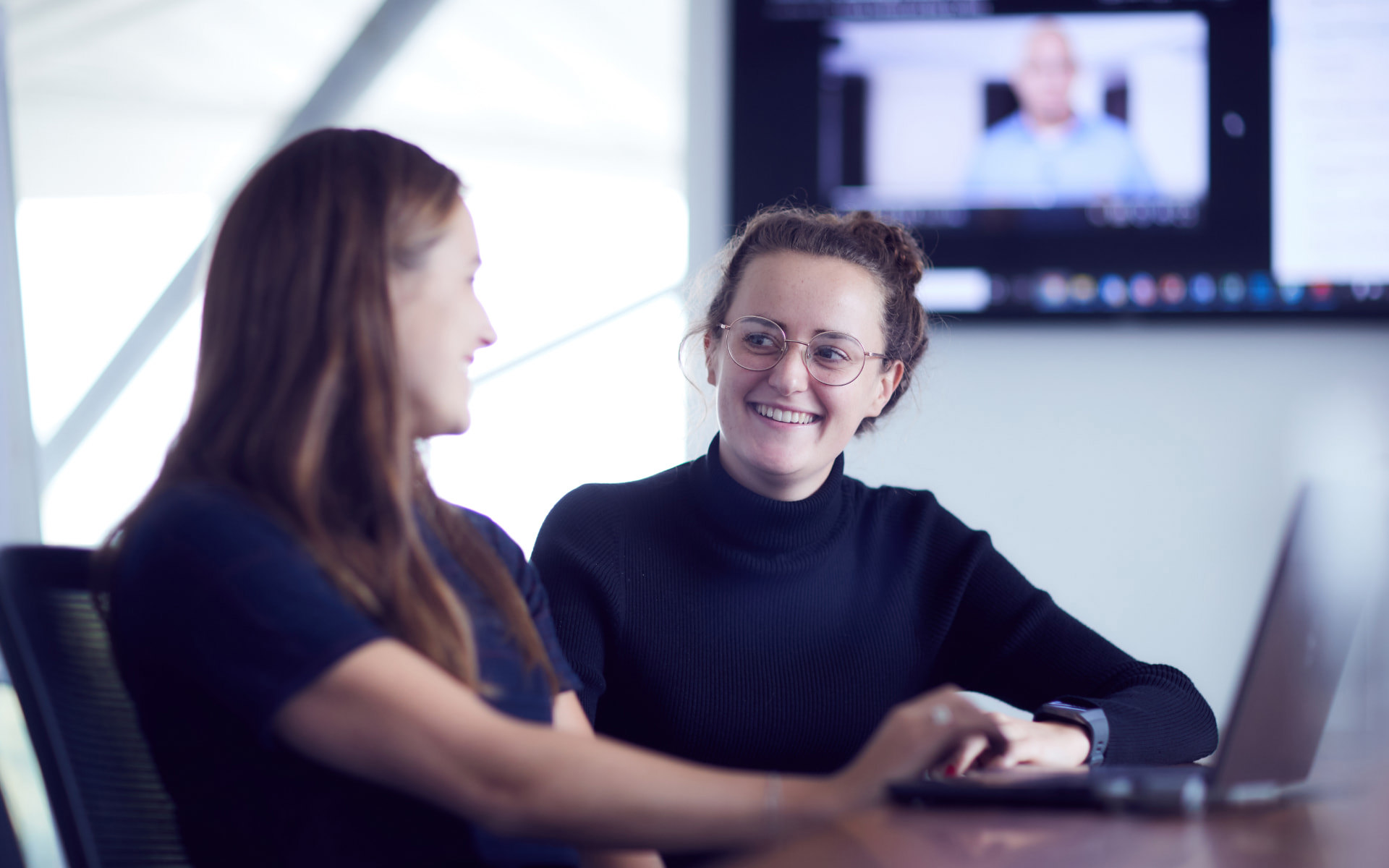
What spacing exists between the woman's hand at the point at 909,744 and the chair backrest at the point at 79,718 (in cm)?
57

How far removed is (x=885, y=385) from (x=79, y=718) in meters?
1.29

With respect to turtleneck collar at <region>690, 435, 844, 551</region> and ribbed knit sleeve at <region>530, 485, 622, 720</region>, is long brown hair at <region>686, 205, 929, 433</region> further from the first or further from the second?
ribbed knit sleeve at <region>530, 485, 622, 720</region>

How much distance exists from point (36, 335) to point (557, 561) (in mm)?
2380

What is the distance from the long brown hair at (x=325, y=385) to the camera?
893mm

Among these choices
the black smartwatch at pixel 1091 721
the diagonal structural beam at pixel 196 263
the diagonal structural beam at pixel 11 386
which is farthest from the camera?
the diagonal structural beam at pixel 196 263

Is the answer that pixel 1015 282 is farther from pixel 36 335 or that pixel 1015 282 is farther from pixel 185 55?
pixel 36 335

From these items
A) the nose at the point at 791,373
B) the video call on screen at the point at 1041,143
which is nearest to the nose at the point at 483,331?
the nose at the point at 791,373

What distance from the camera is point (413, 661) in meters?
0.82

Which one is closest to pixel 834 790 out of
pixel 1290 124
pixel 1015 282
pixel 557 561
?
pixel 557 561

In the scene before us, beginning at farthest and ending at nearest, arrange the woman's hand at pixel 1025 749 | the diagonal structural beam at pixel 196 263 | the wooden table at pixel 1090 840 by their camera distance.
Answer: the diagonal structural beam at pixel 196 263, the woman's hand at pixel 1025 749, the wooden table at pixel 1090 840

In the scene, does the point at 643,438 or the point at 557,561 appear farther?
the point at 643,438

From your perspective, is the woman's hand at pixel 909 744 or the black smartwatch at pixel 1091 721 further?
the black smartwatch at pixel 1091 721

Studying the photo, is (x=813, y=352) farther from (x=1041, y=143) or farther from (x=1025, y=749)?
(x=1041, y=143)

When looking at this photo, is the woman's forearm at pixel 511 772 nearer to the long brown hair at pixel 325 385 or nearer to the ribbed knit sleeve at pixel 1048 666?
the long brown hair at pixel 325 385
